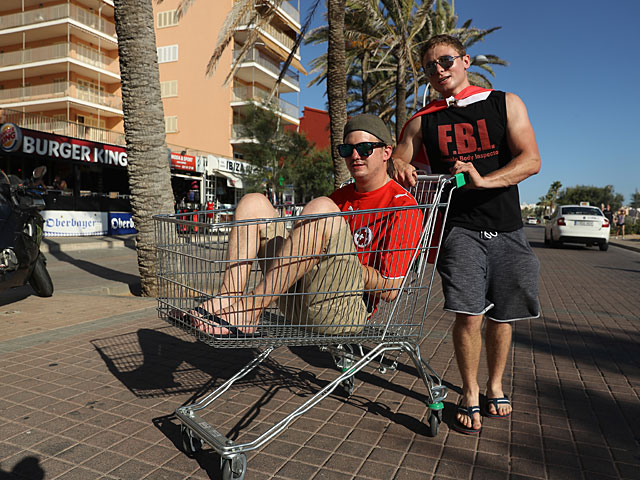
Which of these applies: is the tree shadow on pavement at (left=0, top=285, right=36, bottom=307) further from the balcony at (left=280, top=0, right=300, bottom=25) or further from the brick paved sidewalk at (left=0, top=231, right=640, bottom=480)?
the balcony at (left=280, top=0, right=300, bottom=25)

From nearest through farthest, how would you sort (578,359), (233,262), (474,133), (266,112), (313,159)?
(233,262) → (474,133) → (578,359) → (266,112) → (313,159)

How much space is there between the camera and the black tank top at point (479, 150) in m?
2.72

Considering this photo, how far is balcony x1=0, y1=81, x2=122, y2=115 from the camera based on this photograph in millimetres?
31317

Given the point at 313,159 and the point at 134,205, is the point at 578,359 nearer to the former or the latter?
the point at 134,205

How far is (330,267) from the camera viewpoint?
238 centimetres

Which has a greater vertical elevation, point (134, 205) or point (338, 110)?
point (338, 110)

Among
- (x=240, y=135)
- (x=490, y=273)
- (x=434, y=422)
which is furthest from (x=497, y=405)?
(x=240, y=135)

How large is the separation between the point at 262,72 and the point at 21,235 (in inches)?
1278

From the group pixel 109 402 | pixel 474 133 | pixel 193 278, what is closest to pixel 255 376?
pixel 109 402

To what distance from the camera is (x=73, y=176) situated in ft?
72.8

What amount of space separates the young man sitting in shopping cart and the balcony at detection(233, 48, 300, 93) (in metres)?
33.9

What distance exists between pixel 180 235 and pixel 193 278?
0.24 m

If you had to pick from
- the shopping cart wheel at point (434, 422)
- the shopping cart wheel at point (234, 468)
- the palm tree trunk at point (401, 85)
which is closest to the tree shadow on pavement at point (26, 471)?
the shopping cart wheel at point (234, 468)

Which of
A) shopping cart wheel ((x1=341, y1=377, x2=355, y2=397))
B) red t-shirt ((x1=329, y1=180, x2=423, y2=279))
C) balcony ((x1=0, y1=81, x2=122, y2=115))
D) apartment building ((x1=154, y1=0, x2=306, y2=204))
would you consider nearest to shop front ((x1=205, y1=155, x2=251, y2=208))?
apartment building ((x1=154, y1=0, x2=306, y2=204))
